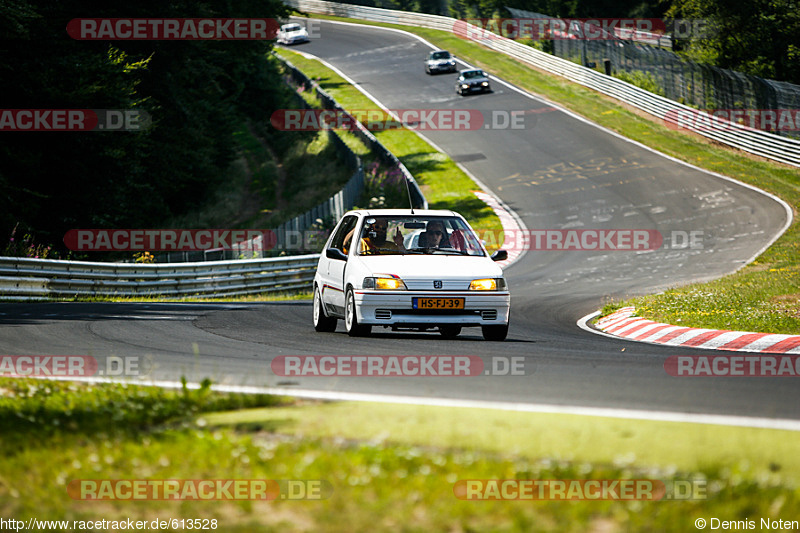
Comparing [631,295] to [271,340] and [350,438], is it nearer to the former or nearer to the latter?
[271,340]

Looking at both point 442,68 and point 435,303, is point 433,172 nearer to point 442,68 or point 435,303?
point 442,68

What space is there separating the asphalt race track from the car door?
48 cm

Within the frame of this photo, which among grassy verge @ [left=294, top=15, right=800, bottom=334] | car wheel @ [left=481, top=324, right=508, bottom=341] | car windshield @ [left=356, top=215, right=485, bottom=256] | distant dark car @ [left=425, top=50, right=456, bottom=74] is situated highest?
distant dark car @ [left=425, top=50, right=456, bottom=74]

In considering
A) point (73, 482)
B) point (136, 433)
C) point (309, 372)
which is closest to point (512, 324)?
point (309, 372)

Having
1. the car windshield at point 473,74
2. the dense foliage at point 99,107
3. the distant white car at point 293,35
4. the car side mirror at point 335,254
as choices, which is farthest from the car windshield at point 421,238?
the distant white car at point 293,35

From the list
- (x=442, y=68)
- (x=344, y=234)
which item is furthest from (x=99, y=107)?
(x=442, y=68)

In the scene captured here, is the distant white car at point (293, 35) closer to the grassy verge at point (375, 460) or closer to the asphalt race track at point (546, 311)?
the asphalt race track at point (546, 311)

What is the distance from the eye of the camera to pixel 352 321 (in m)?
11.3

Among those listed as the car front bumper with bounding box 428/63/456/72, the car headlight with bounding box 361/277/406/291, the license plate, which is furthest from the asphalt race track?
the car front bumper with bounding box 428/63/456/72

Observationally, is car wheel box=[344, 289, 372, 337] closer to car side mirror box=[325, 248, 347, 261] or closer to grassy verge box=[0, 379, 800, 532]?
car side mirror box=[325, 248, 347, 261]

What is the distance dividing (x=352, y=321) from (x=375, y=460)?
6853mm

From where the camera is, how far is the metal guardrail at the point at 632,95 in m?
36.5

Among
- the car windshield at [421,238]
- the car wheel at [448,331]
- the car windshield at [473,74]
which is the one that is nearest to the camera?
the car windshield at [421,238]

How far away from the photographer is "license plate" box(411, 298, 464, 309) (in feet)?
36.0
